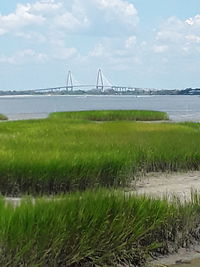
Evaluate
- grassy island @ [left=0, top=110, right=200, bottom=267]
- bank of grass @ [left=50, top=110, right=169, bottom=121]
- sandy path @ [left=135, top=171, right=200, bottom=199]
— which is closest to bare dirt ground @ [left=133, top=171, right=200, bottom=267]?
sandy path @ [left=135, top=171, right=200, bottom=199]

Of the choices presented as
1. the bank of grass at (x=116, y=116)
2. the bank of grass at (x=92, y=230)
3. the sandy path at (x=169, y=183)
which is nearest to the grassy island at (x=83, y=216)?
the bank of grass at (x=92, y=230)

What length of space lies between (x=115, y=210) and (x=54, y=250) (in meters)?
1.06

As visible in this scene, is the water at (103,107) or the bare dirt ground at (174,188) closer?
the bare dirt ground at (174,188)

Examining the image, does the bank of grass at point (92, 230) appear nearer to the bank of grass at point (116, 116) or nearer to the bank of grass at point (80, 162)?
the bank of grass at point (80, 162)

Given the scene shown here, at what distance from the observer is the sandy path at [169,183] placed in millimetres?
10406

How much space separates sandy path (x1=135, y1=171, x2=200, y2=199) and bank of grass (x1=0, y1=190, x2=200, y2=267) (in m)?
2.47

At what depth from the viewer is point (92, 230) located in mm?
6176

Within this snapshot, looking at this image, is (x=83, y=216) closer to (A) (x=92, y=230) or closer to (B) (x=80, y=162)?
(A) (x=92, y=230)

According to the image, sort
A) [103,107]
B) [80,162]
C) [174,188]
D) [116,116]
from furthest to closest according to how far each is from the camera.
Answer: [103,107], [116,116], [174,188], [80,162]

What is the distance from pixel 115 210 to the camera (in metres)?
6.66

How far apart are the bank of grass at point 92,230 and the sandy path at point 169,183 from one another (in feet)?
8.09

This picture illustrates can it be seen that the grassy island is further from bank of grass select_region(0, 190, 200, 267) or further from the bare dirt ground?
the bare dirt ground

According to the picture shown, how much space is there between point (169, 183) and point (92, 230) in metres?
5.71

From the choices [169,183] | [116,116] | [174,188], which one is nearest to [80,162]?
[174,188]
